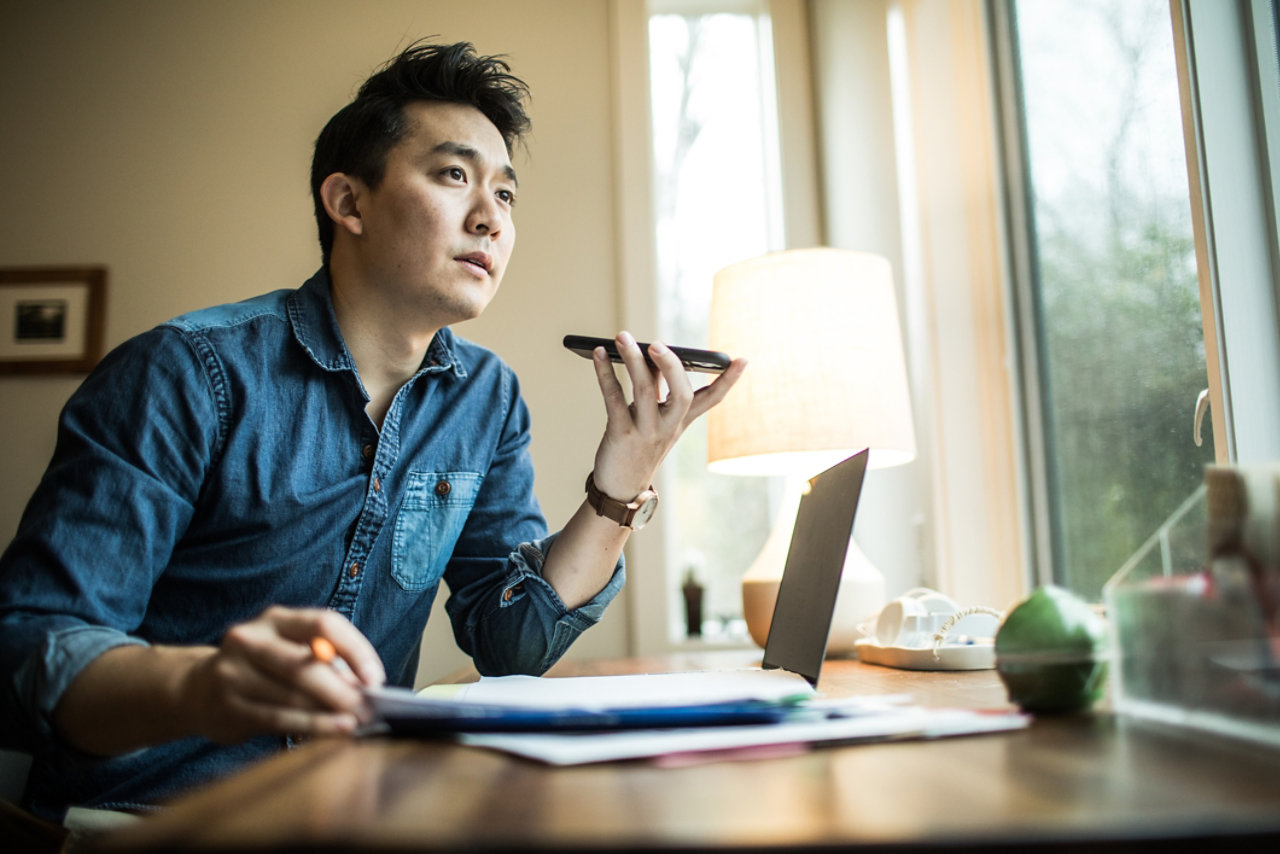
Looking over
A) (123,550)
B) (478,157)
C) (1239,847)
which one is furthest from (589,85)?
(1239,847)

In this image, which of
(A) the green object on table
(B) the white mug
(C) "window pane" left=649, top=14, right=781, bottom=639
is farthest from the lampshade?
(C) "window pane" left=649, top=14, right=781, bottom=639

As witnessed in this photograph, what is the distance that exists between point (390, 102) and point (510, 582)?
756mm

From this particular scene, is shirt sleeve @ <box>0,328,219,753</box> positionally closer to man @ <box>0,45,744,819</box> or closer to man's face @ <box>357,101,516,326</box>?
man @ <box>0,45,744,819</box>

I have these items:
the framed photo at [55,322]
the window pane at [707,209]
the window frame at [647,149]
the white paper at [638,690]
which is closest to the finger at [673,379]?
the white paper at [638,690]

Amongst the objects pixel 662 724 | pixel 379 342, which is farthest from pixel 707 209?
pixel 662 724

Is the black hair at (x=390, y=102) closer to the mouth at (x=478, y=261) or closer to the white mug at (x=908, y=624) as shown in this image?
the mouth at (x=478, y=261)

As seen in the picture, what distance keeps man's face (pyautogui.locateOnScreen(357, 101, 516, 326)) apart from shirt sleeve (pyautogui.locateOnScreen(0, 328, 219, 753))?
304mm

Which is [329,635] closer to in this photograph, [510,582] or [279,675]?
[279,675]

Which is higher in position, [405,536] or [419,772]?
[405,536]

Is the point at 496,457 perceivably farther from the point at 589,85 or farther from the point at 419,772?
the point at 589,85

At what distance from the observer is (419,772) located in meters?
0.45

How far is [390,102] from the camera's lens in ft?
4.39

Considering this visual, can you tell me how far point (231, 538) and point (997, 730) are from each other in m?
0.88

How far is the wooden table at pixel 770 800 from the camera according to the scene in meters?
0.33
